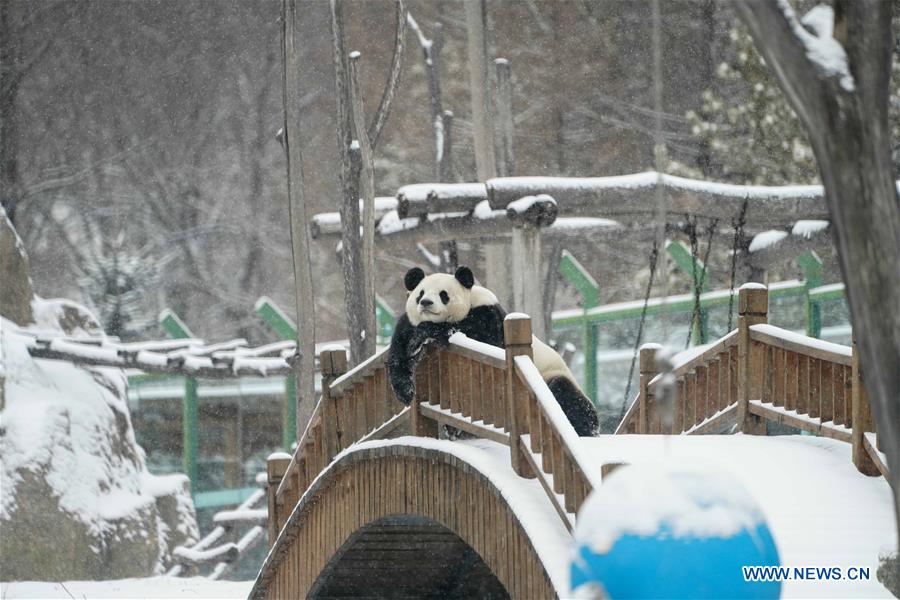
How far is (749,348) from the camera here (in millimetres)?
8734

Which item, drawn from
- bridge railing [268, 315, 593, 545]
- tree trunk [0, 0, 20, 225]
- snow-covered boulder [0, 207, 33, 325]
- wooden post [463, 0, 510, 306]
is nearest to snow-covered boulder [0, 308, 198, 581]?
snow-covered boulder [0, 207, 33, 325]

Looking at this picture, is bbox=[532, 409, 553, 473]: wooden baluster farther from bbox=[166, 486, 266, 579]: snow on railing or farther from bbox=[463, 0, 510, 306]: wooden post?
bbox=[166, 486, 266, 579]: snow on railing

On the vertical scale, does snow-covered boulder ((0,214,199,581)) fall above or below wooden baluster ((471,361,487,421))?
below

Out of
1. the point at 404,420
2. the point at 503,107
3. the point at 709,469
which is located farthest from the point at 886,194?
the point at 503,107

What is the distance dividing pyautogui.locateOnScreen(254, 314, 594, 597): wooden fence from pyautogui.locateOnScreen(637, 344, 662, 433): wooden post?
169cm

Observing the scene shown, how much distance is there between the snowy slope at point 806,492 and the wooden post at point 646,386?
1.37 m

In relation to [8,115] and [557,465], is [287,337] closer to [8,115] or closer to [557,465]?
[8,115]

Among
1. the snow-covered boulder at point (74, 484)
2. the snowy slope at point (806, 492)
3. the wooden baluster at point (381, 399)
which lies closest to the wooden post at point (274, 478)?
the wooden baluster at point (381, 399)

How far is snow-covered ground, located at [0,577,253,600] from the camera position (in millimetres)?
14353

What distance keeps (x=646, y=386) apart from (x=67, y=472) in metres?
9.32

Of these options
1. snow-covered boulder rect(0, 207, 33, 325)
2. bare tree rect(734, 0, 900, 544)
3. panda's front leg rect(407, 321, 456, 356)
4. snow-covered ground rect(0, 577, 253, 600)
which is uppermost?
bare tree rect(734, 0, 900, 544)

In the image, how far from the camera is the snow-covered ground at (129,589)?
1435 cm

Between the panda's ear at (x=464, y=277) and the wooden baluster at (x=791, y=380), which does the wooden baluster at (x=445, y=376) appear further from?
the wooden baluster at (x=791, y=380)

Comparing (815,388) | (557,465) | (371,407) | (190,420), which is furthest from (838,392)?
(190,420)
